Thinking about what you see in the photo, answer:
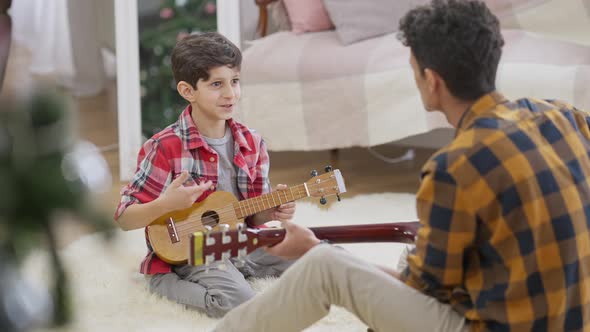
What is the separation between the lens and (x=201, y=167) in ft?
6.14

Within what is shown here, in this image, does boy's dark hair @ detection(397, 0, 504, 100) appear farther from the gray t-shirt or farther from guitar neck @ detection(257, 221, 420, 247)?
the gray t-shirt

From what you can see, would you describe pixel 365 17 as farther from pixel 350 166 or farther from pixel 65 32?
pixel 65 32

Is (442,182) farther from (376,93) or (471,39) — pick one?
(376,93)

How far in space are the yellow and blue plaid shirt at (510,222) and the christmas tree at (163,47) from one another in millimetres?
2111

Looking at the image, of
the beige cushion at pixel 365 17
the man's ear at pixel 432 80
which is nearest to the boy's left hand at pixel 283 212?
the man's ear at pixel 432 80

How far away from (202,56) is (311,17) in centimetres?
139

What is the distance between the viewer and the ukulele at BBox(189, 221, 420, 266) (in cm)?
119

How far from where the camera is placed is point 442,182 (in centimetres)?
103

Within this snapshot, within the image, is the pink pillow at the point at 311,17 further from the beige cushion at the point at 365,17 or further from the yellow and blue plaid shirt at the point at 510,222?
the yellow and blue plaid shirt at the point at 510,222

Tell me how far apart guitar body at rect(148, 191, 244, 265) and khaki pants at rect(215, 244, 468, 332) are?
0.54 metres

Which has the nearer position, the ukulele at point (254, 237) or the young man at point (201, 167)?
the ukulele at point (254, 237)

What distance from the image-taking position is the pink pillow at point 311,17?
10.4ft

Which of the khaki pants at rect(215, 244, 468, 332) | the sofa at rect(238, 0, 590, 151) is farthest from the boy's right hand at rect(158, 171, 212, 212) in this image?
the sofa at rect(238, 0, 590, 151)

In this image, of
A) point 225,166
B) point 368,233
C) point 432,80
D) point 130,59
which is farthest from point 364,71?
point 432,80
